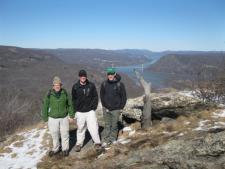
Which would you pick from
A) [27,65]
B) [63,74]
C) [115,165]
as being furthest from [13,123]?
[27,65]

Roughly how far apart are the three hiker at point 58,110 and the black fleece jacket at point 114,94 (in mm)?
1148

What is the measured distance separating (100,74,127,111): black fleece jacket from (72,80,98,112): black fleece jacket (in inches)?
14.4

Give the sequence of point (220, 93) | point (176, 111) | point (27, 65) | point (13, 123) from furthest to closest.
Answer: point (27, 65)
point (13, 123)
point (220, 93)
point (176, 111)

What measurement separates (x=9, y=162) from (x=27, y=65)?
627 feet

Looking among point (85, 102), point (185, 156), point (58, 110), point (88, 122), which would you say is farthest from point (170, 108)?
point (185, 156)

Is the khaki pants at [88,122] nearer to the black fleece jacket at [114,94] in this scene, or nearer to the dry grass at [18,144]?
the black fleece jacket at [114,94]

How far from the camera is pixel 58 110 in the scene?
9.43m

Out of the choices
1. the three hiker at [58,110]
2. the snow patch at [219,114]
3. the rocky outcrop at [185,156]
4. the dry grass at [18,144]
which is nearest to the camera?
the rocky outcrop at [185,156]

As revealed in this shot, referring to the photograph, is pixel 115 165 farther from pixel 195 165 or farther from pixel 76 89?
pixel 76 89

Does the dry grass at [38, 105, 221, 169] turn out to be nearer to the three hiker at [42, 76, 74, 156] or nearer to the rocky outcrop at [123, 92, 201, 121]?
the rocky outcrop at [123, 92, 201, 121]

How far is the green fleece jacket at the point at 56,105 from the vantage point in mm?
9383

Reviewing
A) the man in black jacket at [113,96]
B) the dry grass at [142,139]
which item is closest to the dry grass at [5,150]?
the dry grass at [142,139]

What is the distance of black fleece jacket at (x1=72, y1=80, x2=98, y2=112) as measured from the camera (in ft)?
31.2

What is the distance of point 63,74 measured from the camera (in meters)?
165
